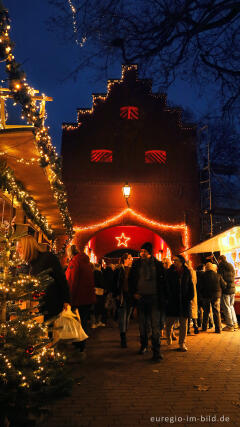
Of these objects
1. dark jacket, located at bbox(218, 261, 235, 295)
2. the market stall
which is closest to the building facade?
the market stall

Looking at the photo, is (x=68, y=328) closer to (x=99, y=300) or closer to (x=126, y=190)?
(x=99, y=300)

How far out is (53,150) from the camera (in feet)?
22.3

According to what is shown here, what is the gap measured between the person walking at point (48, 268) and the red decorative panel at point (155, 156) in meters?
14.2

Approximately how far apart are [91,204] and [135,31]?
11.9 meters

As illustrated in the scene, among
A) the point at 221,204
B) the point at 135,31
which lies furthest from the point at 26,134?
the point at 221,204

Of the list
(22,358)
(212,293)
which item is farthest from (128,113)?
(22,358)

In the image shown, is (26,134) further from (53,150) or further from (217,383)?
(217,383)

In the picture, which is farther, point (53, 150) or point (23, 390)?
Result: point (53, 150)

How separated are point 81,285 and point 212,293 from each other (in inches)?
175

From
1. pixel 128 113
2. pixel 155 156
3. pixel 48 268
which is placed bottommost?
pixel 48 268

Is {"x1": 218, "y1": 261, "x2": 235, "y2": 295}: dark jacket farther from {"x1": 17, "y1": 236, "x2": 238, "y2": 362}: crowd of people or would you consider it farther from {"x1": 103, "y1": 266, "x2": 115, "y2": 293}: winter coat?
{"x1": 103, "y1": 266, "x2": 115, "y2": 293}: winter coat

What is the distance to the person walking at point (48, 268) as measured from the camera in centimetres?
510

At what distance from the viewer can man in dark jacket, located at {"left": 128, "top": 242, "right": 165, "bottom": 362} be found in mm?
6570

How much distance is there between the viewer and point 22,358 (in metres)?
3.38
